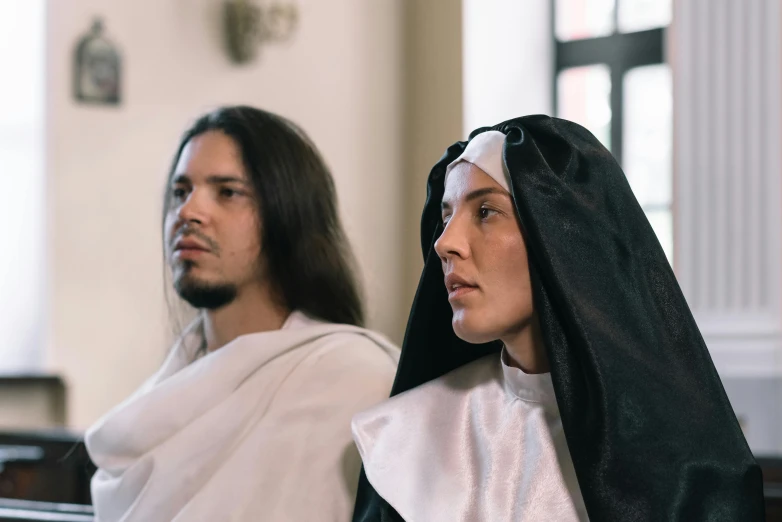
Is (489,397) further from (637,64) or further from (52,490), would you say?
(637,64)

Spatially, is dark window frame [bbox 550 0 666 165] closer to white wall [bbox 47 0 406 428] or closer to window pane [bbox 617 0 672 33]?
window pane [bbox 617 0 672 33]

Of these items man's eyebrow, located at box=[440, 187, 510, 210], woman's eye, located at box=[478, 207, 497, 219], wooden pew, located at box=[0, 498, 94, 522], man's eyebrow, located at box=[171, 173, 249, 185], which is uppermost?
man's eyebrow, located at box=[171, 173, 249, 185]

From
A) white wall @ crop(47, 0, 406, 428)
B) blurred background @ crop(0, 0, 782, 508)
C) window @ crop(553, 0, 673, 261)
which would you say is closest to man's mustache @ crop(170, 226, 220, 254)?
blurred background @ crop(0, 0, 782, 508)

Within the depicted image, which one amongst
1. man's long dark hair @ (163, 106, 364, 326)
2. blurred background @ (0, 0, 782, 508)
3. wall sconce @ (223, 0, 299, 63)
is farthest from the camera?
wall sconce @ (223, 0, 299, 63)

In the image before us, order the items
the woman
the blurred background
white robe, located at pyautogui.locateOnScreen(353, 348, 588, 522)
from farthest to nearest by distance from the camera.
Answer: the blurred background
white robe, located at pyautogui.locateOnScreen(353, 348, 588, 522)
the woman

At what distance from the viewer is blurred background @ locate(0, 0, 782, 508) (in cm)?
630

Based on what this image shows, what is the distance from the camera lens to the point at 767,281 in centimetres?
617

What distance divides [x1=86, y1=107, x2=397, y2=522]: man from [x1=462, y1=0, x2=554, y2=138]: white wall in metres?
4.49

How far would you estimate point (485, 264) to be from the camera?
2215mm

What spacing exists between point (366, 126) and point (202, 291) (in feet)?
17.4

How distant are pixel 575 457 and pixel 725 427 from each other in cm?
29

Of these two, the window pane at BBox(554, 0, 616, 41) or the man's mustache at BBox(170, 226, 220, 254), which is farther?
the window pane at BBox(554, 0, 616, 41)

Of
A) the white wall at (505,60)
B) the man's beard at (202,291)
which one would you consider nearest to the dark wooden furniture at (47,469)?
the man's beard at (202,291)

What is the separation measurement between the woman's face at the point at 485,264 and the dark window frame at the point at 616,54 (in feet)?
19.1
